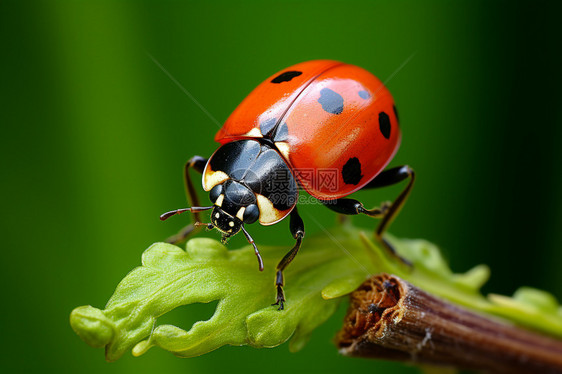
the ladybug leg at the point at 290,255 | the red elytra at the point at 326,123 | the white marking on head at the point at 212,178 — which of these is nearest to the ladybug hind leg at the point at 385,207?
the red elytra at the point at 326,123

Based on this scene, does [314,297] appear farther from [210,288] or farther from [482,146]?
[482,146]

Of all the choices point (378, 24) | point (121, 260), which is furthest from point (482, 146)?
point (121, 260)

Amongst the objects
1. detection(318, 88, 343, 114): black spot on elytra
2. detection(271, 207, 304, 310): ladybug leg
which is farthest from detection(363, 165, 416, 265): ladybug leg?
detection(318, 88, 343, 114): black spot on elytra

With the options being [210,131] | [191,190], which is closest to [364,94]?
[191,190]

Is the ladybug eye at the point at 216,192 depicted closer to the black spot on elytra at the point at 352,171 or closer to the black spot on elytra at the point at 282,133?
the black spot on elytra at the point at 282,133

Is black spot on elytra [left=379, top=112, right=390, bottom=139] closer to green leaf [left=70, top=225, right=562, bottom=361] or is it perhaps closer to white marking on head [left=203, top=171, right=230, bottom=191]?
green leaf [left=70, top=225, right=562, bottom=361]

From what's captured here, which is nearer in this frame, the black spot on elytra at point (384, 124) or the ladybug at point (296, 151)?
the ladybug at point (296, 151)

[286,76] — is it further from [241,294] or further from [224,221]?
[241,294]

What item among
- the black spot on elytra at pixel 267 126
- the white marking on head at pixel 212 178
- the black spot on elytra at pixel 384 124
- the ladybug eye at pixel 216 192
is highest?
the black spot on elytra at pixel 267 126
